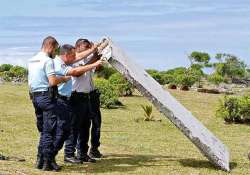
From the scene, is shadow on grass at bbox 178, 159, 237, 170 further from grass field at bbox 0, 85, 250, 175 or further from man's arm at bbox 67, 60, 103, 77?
man's arm at bbox 67, 60, 103, 77

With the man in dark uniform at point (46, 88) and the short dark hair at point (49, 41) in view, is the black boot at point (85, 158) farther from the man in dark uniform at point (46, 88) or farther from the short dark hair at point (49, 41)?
the short dark hair at point (49, 41)

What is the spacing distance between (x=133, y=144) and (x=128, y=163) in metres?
3.28

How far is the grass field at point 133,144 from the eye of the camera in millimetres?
10946

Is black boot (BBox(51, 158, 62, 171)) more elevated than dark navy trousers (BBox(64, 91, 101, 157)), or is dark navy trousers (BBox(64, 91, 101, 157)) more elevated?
dark navy trousers (BBox(64, 91, 101, 157))

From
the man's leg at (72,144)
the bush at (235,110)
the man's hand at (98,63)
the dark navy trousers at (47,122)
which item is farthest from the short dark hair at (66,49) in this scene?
the bush at (235,110)

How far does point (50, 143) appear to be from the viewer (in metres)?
10.3

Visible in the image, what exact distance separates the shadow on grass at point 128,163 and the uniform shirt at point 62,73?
1265mm

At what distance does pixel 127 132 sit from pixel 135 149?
4.35m

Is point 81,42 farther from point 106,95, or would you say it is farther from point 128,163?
point 106,95

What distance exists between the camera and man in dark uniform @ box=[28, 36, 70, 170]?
10094 millimetres

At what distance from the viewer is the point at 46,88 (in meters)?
10.1

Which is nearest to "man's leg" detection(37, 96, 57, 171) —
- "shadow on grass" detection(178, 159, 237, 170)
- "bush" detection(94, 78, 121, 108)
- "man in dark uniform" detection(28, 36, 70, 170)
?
"man in dark uniform" detection(28, 36, 70, 170)

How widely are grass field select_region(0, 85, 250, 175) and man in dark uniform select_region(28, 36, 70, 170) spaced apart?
0.48 meters

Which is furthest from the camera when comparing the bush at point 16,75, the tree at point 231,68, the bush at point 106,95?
the tree at point 231,68
